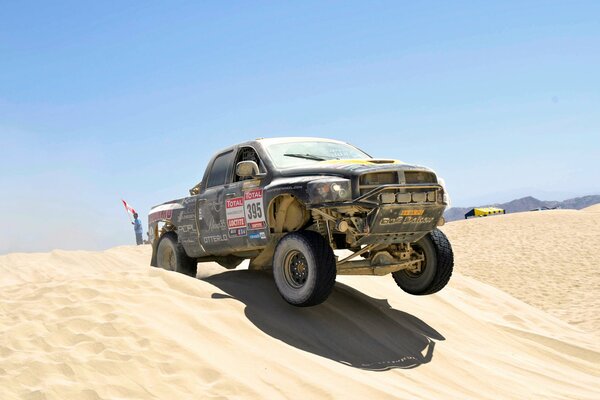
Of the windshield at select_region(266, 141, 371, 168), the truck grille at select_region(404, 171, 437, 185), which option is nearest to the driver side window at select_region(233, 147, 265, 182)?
the windshield at select_region(266, 141, 371, 168)

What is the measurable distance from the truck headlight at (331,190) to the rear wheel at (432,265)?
1.82m

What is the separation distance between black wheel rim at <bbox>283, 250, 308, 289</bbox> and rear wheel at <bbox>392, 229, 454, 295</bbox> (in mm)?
1804

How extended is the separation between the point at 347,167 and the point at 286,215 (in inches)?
44.8

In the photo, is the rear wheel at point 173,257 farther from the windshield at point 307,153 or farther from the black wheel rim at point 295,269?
the black wheel rim at point 295,269

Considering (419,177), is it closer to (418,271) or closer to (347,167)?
(347,167)

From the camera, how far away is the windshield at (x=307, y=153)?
27.2 feet

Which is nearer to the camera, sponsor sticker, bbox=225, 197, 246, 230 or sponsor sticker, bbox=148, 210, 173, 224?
sponsor sticker, bbox=225, 197, 246, 230

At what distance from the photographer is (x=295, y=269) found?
7547mm

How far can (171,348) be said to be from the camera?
5.79 m

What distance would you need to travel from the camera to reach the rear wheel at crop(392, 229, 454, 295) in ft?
27.3

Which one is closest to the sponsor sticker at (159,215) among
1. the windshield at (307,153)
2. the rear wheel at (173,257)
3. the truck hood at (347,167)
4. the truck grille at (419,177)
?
the rear wheel at (173,257)

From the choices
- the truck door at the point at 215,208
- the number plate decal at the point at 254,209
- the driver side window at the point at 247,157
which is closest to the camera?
the number plate decal at the point at 254,209

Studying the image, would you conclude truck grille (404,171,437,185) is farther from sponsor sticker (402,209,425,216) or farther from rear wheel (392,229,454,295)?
rear wheel (392,229,454,295)

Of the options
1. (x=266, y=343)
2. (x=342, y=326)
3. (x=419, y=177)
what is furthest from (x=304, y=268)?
(x=419, y=177)
